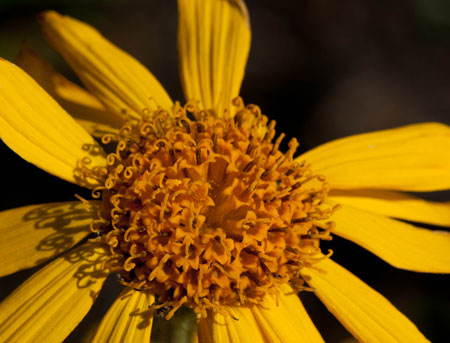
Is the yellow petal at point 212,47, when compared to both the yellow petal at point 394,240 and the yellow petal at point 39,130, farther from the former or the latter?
the yellow petal at point 394,240

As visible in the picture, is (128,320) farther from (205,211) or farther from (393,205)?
(393,205)

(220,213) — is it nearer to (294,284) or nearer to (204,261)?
(204,261)

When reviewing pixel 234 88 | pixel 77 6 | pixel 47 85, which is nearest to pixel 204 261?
pixel 234 88

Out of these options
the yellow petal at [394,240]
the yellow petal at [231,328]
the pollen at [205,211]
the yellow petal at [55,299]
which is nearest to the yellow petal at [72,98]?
the pollen at [205,211]

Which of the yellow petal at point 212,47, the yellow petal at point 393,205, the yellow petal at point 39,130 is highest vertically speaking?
the yellow petal at point 212,47

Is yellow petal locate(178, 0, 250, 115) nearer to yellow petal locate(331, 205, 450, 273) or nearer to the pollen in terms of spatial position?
the pollen

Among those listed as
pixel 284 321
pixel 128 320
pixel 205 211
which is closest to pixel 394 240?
pixel 284 321
